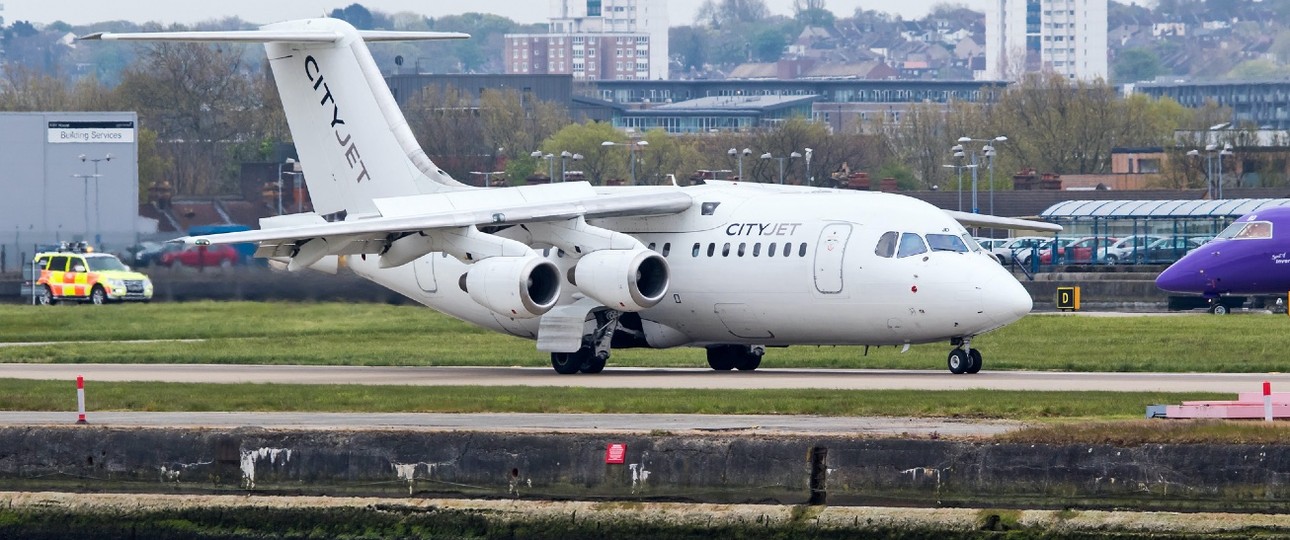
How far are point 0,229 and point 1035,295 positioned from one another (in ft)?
163

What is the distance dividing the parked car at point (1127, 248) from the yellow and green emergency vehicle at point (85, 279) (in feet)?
107

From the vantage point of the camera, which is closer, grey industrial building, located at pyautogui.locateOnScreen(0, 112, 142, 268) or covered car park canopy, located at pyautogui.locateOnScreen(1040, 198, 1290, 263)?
covered car park canopy, located at pyautogui.locateOnScreen(1040, 198, 1290, 263)

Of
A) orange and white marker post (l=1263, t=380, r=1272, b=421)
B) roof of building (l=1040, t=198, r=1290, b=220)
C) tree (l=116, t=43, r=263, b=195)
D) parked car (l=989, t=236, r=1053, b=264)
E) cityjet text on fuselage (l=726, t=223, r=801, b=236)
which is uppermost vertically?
tree (l=116, t=43, r=263, b=195)

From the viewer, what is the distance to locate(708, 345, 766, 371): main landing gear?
34281 millimetres

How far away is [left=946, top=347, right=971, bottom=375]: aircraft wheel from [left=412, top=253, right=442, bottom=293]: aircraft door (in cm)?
907

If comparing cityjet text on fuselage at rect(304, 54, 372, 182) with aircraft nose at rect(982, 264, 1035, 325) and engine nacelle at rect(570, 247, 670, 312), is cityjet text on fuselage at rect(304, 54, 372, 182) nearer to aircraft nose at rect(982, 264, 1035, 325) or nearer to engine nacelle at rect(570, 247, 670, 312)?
engine nacelle at rect(570, 247, 670, 312)

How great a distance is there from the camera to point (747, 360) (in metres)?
34.3

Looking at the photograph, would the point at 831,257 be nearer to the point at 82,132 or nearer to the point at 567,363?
the point at 567,363

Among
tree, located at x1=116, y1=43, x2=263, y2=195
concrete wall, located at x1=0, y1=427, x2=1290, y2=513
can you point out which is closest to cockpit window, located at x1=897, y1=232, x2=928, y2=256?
concrete wall, located at x1=0, y1=427, x2=1290, y2=513

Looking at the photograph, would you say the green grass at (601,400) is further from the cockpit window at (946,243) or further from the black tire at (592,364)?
the black tire at (592,364)

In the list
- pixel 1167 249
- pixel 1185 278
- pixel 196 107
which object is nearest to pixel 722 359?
pixel 1185 278

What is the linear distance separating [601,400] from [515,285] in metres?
7.00

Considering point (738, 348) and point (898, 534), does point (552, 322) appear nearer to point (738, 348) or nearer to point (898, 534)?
point (738, 348)

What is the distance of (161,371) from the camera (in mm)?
34156
